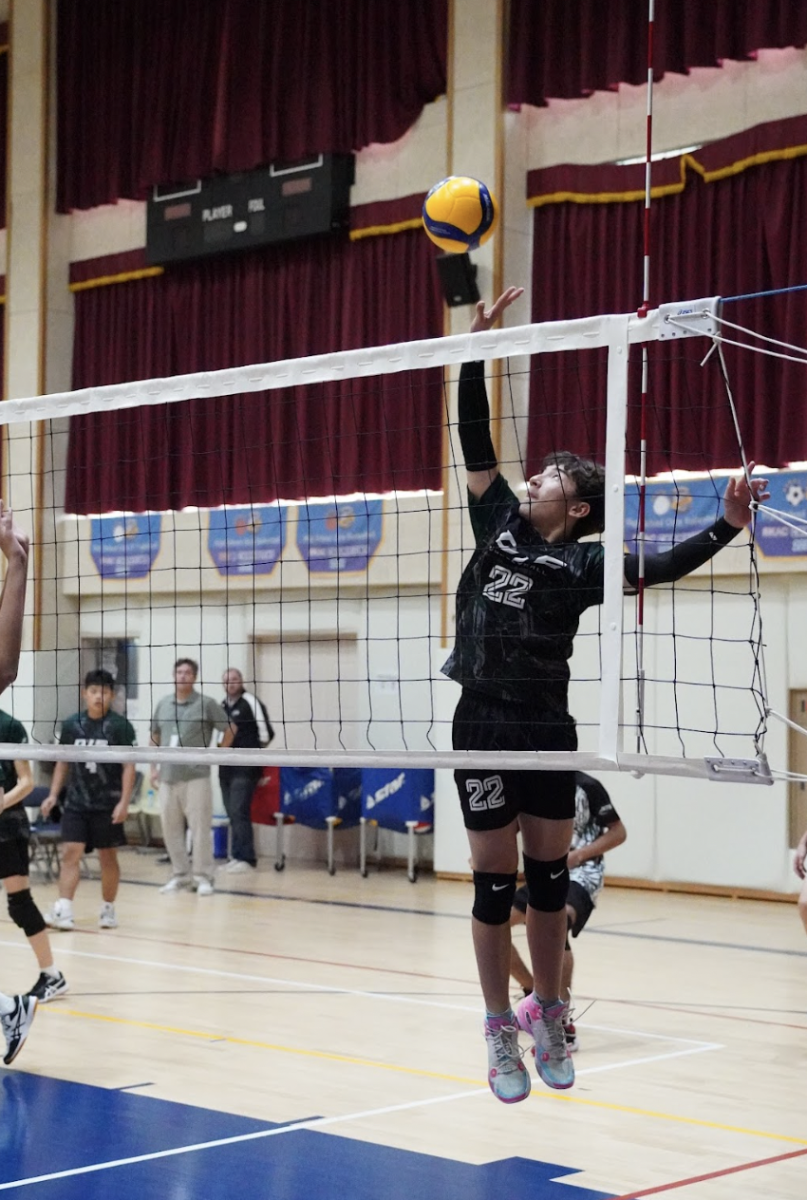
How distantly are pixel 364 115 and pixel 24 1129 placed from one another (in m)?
12.0

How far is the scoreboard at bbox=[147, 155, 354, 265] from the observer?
15.8 metres

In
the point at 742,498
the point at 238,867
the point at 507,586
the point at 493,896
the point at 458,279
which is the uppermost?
the point at 458,279

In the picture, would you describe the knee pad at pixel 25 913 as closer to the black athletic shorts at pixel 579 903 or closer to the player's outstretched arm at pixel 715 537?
the black athletic shorts at pixel 579 903

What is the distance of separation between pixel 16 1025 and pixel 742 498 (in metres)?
4.42

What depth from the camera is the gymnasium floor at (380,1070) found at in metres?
5.41

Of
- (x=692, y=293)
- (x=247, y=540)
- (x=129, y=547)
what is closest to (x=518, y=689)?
(x=692, y=293)

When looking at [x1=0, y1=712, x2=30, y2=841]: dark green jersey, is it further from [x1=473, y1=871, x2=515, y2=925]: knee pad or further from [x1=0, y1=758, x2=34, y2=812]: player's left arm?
[x1=473, y1=871, x2=515, y2=925]: knee pad

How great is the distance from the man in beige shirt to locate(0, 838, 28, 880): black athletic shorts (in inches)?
184

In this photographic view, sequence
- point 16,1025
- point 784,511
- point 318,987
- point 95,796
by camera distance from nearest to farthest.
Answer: point 16,1025
point 318,987
point 95,796
point 784,511

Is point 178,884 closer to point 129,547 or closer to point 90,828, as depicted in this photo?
point 90,828

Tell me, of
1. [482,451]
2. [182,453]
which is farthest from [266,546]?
[482,451]

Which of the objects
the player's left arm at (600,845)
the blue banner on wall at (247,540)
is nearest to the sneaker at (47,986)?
the player's left arm at (600,845)

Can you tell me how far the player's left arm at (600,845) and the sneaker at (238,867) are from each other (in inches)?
303

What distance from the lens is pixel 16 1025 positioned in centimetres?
700
